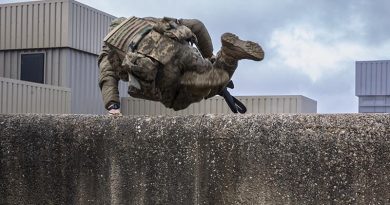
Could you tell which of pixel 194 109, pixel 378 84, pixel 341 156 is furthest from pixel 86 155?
pixel 378 84

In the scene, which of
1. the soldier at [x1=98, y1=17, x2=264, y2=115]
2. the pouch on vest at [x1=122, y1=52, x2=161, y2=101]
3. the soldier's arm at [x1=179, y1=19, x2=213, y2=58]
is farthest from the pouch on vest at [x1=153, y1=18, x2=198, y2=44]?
the soldier's arm at [x1=179, y1=19, x2=213, y2=58]

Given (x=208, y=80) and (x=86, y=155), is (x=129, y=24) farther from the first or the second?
(x=86, y=155)

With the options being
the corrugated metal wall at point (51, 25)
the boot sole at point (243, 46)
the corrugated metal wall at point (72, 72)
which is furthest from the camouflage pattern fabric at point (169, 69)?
the corrugated metal wall at point (72, 72)

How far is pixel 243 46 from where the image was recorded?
13.7 ft

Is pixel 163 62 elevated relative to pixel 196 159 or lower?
elevated

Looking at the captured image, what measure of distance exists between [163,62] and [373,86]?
30.3 meters

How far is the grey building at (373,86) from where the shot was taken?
33156 mm

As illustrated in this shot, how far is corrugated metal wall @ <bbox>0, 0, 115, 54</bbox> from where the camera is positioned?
2252 cm

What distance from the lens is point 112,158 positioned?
3684mm

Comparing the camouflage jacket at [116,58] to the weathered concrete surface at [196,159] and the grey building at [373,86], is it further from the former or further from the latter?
the grey building at [373,86]

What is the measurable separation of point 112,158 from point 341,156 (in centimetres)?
124

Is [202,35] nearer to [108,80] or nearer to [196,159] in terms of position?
[108,80]

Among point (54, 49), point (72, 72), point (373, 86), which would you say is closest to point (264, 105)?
point (72, 72)

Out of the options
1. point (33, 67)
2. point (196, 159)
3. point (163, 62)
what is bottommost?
point (196, 159)
